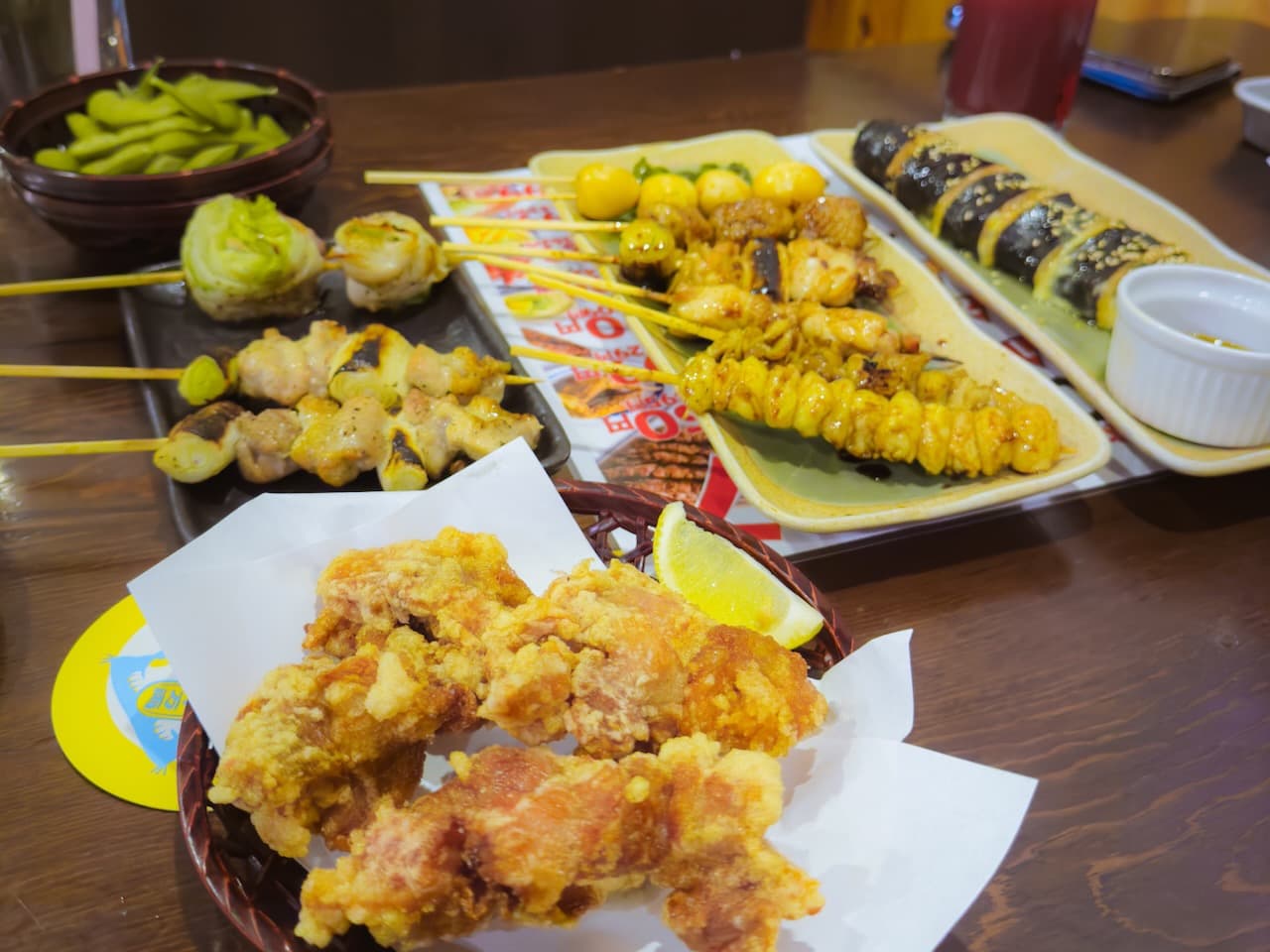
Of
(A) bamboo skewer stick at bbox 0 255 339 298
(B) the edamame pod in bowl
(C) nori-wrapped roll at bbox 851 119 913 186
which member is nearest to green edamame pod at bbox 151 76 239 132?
(B) the edamame pod in bowl

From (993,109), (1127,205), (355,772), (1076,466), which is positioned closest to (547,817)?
(355,772)

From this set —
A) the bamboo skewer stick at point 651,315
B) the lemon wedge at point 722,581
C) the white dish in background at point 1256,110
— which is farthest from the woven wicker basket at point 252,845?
the white dish in background at point 1256,110

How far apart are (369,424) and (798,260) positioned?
1.43 m

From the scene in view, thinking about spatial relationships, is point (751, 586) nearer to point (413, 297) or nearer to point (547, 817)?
point (547, 817)

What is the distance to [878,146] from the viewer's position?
3.46 metres

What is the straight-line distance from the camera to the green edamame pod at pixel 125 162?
2.82m

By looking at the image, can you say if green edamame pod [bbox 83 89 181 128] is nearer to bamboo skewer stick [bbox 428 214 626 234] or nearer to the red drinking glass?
bamboo skewer stick [bbox 428 214 626 234]

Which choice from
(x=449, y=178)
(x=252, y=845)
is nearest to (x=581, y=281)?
(x=449, y=178)

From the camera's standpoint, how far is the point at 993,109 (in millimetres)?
4062

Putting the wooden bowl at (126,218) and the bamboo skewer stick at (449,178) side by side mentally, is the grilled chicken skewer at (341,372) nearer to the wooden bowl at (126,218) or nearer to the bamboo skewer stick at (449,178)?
the wooden bowl at (126,218)

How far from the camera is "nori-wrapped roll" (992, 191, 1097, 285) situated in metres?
2.96

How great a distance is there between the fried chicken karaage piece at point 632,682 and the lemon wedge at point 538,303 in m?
1.61

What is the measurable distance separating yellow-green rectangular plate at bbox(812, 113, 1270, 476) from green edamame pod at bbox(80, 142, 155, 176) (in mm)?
2329

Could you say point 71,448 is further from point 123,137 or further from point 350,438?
point 123,137
